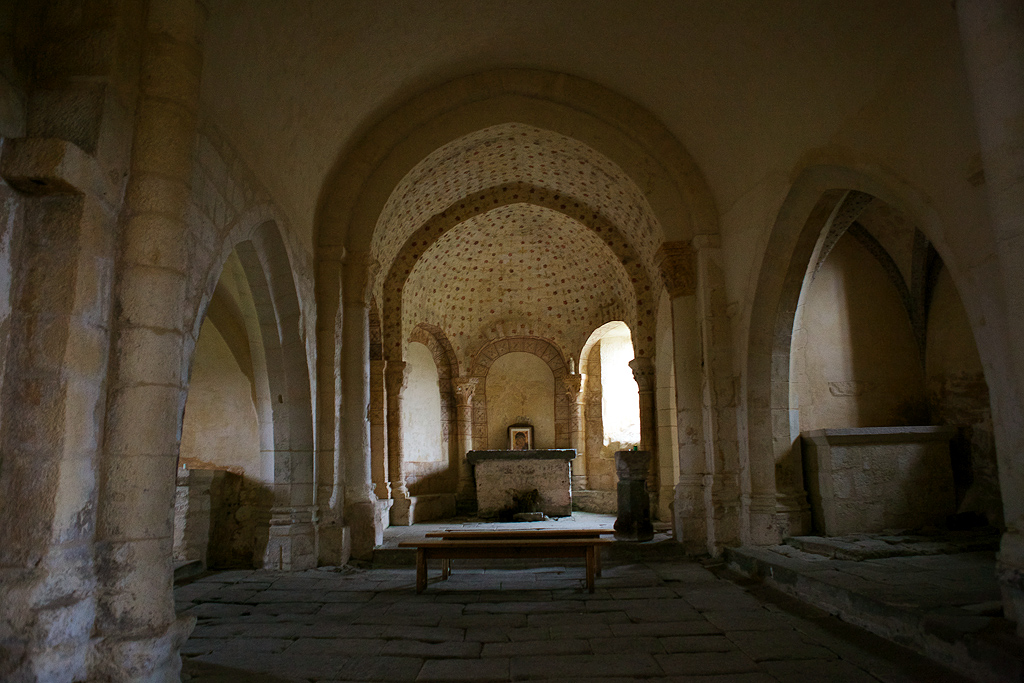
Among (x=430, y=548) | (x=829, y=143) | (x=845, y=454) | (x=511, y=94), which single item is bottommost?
(x=430, y=548)

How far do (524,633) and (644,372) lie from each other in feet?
21.9

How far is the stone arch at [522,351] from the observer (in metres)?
13.5

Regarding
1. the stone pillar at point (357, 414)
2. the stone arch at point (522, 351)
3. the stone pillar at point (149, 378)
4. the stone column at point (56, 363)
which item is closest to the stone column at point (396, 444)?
the stone arch at point (522, 351)

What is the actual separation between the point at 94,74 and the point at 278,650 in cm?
334

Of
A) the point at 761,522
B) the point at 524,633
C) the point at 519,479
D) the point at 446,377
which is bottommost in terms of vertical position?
the point at 524,633

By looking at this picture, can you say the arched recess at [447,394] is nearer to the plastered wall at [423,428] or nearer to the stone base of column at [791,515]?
the plastered wall at [423,428]

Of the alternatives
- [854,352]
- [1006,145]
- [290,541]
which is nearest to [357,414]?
[290,541]

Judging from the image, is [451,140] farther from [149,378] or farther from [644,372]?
[149,378]

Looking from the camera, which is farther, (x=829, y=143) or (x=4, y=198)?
(x=829, y=143)

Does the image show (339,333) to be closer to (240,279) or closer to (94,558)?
(240,279)

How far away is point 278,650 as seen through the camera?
404 centimetres

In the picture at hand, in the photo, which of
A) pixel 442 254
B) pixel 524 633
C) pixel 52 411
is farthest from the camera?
pixel 442 254

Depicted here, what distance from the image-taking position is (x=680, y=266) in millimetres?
7750

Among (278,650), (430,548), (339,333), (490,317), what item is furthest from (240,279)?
(490,317)
